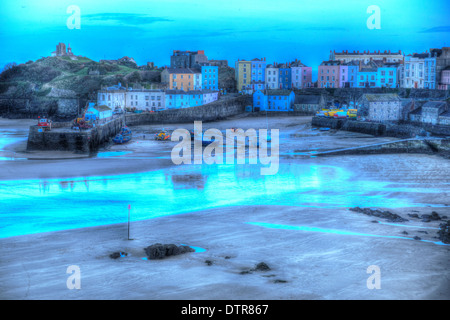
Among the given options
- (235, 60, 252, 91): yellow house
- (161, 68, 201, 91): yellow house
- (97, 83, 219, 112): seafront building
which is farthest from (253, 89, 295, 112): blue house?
(235, 60, 252, 91): yellow house

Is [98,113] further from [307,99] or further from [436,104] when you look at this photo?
[436,104]

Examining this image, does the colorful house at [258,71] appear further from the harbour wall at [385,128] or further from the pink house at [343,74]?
the harbour wall at [385,128]

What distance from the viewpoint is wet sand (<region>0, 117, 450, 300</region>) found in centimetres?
762

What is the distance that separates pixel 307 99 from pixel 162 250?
35522 mm

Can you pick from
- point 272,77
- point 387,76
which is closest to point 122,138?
point 272,77

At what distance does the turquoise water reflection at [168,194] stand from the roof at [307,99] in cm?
2463

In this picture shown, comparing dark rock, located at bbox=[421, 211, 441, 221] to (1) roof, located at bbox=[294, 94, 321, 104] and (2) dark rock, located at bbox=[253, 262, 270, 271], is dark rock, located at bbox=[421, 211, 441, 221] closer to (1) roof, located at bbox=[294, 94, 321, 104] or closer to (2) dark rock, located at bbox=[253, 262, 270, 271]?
(2) dark rock, located at bbox=[253, 262, 270, 271]

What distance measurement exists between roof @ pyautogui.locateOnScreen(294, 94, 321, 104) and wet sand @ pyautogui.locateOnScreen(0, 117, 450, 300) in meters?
28.3

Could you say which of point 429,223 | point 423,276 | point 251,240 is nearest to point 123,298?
point 251,240

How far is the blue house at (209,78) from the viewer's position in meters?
49.3

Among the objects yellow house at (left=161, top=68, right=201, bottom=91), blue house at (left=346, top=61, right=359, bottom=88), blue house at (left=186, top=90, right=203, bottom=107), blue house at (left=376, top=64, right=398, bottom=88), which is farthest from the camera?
blue house at (left=346, top=61, right=359, bottom=88)

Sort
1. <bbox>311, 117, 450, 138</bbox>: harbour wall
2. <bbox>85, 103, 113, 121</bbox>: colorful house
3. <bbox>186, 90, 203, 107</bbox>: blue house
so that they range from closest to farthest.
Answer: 1. <bbox>311, 117, 450, 138</bbox>: harbour wall
2. <bbox>85, 103, 113, 121</bbox>: colorful house
3. <bbox>186, 90, 203, 107</bbox>: blue house

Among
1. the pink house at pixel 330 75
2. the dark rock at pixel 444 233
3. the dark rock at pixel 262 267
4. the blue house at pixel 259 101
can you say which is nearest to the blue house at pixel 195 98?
the blue house at pixel 259 101

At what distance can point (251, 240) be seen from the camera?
10523 millimetres
